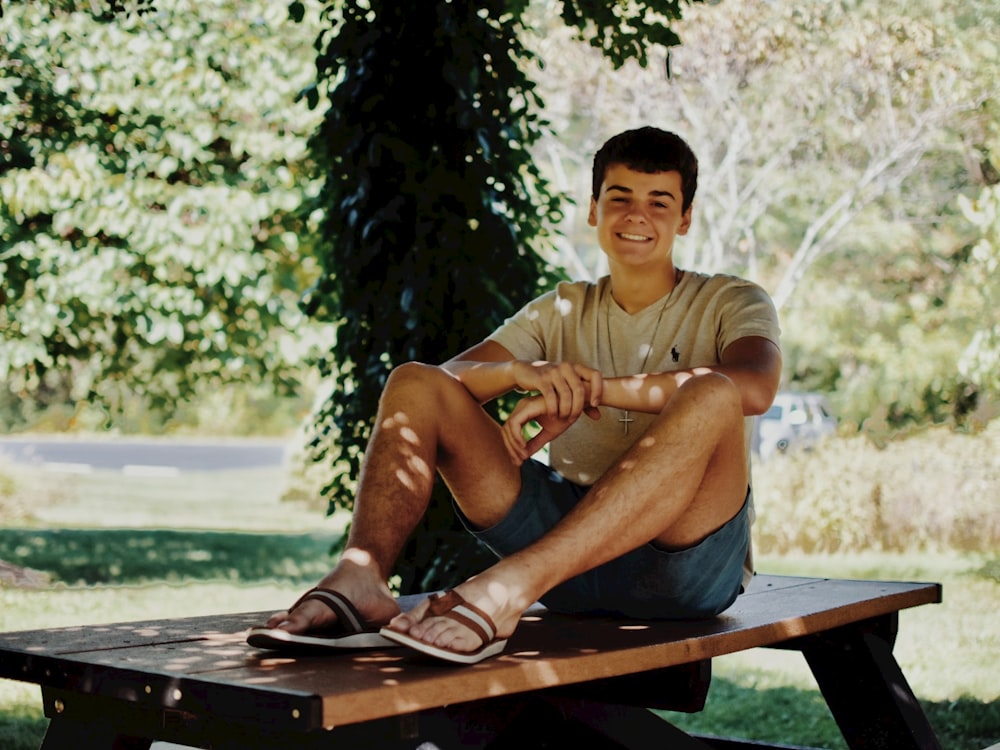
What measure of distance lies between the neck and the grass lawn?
86.9 inches

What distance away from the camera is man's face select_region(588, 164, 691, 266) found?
2.74 meters

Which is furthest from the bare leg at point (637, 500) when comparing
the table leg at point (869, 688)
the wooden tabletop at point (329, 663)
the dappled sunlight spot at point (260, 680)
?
the table leg at point (869, 688)

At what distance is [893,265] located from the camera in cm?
1303

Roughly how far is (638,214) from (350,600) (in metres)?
1.05

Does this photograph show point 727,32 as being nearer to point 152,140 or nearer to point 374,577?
point 152,140

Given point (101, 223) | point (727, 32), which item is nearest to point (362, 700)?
point (101, 223)

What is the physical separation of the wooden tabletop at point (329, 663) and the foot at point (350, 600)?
5 cm

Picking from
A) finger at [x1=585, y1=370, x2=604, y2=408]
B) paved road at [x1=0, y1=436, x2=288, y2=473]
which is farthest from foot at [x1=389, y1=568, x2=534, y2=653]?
paved road at [x1=0, y1=436, x2=288, y2=473]

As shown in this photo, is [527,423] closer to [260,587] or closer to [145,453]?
[260,587]

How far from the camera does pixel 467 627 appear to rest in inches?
77.4

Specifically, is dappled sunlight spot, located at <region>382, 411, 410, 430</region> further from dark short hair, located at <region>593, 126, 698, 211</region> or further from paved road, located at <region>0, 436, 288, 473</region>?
paved road, located at <region>0, 436, 288, 473</region>

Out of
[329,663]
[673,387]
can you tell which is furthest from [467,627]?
[673,387]

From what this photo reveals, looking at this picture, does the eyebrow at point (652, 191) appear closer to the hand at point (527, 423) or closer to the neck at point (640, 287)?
the neck at point (640, 287)

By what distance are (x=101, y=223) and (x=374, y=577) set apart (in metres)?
5.66
